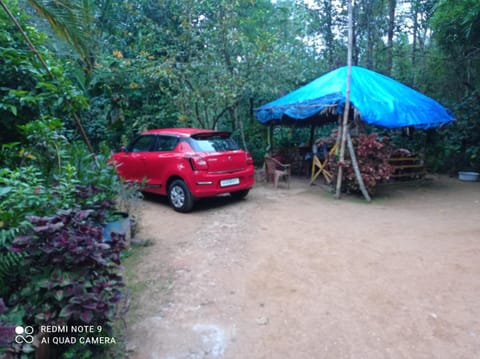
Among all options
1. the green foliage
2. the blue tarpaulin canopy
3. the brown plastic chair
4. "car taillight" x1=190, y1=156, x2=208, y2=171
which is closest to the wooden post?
the blue tarpaulin canopy

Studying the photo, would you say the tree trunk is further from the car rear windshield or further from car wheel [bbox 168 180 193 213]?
car wheel [bbox 168 180 193 213]

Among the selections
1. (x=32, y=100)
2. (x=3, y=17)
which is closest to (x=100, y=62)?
(x=3, y=17)

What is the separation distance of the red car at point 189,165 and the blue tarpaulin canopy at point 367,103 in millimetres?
2870

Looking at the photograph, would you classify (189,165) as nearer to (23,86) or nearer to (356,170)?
(23,86)

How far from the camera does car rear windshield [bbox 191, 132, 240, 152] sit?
6.16 metres

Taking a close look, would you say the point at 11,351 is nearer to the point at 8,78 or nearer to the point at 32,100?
the point at 32,100

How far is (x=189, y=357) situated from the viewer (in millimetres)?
2369

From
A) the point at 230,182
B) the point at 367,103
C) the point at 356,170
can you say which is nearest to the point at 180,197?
the point at 230,182

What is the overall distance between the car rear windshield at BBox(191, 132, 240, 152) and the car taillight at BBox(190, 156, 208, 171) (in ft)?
0.67

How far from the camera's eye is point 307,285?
3.43 meters

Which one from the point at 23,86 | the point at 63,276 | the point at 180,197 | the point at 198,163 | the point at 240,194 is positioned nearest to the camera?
the point at 63,276

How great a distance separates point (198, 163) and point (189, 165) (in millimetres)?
184

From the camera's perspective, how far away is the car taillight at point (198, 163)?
596 centimetres

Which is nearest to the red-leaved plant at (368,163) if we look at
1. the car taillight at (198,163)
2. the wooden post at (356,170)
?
the wooden post at (356,170)
